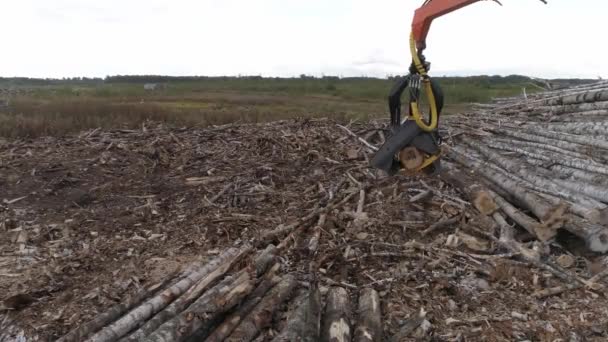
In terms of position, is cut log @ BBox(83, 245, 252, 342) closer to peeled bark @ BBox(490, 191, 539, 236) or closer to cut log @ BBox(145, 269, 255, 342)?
cut log @ BBox(145, 269, 255, 342)

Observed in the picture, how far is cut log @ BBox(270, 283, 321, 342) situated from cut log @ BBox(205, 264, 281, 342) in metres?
0.34

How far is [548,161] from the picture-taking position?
782cm

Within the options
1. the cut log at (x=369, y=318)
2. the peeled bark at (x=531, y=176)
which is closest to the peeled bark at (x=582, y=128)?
the peeled bark at (x=531, y=176)

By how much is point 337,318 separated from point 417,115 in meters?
2.73

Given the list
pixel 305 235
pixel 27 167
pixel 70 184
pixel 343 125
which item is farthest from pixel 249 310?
pixel 343 125

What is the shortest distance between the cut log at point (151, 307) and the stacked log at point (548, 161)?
3662mm

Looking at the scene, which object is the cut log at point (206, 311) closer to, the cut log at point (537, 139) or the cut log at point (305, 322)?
the cut log at point (305, 322)

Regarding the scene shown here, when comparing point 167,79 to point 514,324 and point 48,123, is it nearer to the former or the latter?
point 48,123

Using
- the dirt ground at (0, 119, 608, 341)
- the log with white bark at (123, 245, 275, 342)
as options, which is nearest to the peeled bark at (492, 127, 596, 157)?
the dirt ground at (0, 119, 608, 341)

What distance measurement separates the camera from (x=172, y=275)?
4.85m

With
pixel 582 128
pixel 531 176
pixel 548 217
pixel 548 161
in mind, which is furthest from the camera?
pixel 582 128

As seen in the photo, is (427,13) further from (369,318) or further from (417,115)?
(369,318)

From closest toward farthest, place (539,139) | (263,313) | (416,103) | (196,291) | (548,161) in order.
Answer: (263,313), (196,291), (416,103), (548,161), (539,139)

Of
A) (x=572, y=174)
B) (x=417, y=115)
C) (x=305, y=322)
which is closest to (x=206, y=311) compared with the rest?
(x=305, y=322)
